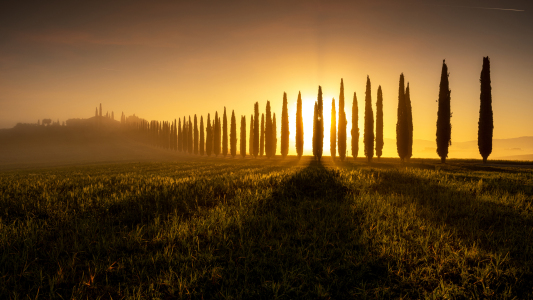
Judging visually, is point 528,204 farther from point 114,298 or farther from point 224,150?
point 224,150

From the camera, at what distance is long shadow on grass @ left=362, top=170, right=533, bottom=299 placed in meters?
3.29

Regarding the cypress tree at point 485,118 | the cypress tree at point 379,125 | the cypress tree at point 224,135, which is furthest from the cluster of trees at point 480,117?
the cypress tree at point 224,135

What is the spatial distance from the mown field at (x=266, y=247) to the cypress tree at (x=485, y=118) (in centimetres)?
2627

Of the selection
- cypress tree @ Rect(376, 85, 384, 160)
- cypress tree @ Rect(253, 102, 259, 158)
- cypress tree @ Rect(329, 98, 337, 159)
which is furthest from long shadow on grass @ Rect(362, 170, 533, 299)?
cypress tree @ Rect(253, 102, 259, 158)

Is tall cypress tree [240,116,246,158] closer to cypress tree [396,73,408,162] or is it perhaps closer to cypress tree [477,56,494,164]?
cypress tree [396,73,408,162]

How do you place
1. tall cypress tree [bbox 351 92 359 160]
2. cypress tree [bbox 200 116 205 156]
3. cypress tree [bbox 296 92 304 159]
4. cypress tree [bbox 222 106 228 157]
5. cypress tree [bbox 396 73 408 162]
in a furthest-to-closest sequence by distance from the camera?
cypress tree [bbox 200 116 205 156]
cypress tree [bbox 222 106 228 157]
cypress tree [bbox 296 92 304 159]
tall cypress tree [bbox 351 92 359 160]
cypress tree [bbox 396 73 408 162]

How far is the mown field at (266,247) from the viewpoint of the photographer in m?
2.98

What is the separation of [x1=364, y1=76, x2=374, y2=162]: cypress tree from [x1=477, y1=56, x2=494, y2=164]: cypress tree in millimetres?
12151

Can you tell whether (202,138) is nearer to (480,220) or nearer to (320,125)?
(320,125)

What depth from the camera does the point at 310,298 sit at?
2.80m

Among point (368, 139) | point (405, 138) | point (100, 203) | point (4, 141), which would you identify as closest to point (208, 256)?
point (100, 203)

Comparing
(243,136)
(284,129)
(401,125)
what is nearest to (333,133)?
(284,129)

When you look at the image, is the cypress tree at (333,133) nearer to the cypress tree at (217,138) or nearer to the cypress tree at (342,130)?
the cypress tree at (342,130)

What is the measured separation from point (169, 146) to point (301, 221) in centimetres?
8779
